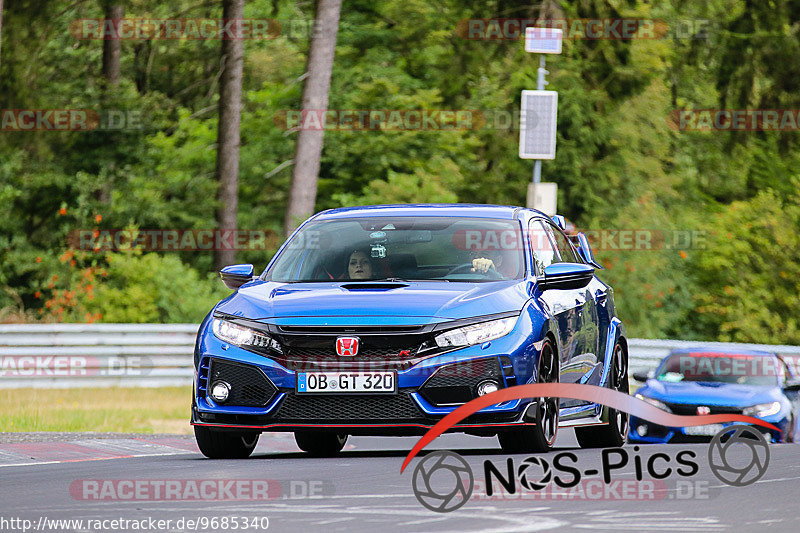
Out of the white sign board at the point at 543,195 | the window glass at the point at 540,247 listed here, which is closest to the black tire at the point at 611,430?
the window glass at the point at 540,247

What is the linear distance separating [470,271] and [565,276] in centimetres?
65

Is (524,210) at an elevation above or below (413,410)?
above

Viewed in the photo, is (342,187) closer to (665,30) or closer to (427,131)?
(427,131)

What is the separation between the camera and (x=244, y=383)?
382 inches

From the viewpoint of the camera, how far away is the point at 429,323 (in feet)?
30.7

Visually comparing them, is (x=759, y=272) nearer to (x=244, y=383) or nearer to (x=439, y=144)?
Answer: (x=439, y=144)

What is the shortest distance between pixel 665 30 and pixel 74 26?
16.9 metres

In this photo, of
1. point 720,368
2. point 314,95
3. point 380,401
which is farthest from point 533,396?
point 314,95

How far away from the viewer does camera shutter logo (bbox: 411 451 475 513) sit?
26.5 ft

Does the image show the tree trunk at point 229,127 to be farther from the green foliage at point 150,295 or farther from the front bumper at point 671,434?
the front bumper at point 671,434

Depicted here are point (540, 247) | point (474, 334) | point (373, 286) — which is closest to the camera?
point (474, 334)

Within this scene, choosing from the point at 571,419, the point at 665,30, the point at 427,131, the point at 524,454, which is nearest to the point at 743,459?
the point at 571,419

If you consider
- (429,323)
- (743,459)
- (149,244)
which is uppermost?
(429,323)

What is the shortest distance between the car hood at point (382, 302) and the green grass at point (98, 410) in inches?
273
